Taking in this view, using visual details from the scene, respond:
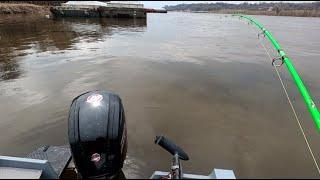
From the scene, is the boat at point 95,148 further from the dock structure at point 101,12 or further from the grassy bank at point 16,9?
the grassy bank at point 16,9

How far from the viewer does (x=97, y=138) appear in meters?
3.06

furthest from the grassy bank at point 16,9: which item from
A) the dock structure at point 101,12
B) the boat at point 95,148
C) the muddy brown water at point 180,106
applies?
the boat at point 95,148

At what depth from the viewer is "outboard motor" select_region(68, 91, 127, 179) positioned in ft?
9.78

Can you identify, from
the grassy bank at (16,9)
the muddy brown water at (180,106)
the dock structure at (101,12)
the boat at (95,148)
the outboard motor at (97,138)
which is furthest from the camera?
the grassy bank at (16,9)

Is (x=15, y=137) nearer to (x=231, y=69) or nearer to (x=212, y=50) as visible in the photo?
(x=231, y=69)

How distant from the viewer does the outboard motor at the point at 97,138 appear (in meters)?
2.98

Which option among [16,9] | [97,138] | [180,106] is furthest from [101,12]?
[97,138]

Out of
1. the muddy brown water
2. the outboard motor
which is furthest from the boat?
the muddy brown water

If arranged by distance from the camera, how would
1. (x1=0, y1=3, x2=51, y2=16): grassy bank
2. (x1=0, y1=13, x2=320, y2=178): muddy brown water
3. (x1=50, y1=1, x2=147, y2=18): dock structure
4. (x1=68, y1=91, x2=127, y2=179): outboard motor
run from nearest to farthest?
(x1=68, y1=91, x2=127, y2=179): outboard motor < (x1=0, y1=13, x2=320, y2=178): muddy brown water < (x1=50, y1=1, x2=147, y2=18): dock structure < (x1=0, y1=3, x2=51, y2=16): grassy bank

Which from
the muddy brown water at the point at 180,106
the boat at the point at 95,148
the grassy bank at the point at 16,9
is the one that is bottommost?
the muddy brown water at the point at 180,106

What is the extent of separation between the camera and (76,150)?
10.0 feet

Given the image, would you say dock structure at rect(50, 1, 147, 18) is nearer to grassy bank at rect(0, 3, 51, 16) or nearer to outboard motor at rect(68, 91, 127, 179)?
grassy bank at rect(0, 3, 51, 16)

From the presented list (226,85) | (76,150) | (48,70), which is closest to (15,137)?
(76,150)

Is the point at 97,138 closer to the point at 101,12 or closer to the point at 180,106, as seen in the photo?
the point at 180,106
